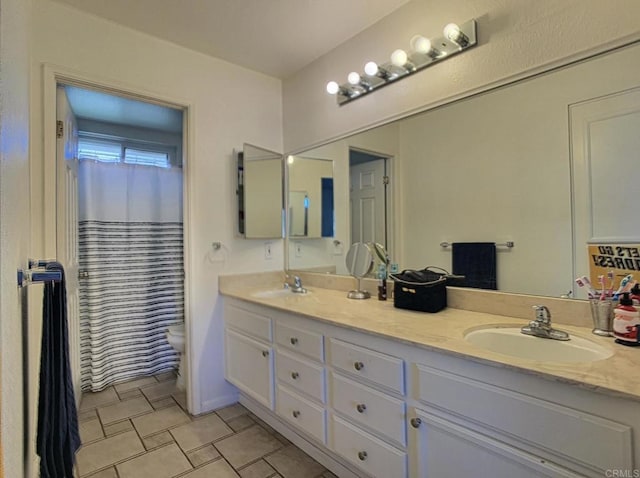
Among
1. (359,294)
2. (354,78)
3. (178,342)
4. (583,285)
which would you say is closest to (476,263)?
(583,285)

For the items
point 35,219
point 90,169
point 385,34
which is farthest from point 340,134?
point 90,169

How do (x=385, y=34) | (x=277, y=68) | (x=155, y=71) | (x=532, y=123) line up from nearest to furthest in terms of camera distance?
(x=532, y=123) → (x=385, y=34) → (x=155, y=71) → (x=277, y=68)

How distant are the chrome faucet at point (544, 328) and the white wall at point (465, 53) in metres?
0.98

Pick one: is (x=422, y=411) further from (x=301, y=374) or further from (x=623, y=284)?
(x=623, y=284)

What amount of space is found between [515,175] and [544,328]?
655mm

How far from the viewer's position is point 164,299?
3.02m

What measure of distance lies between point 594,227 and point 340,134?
147 centimetres

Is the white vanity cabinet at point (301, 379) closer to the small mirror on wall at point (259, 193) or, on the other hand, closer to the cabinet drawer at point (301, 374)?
the cabinet drawer at point (301, 374)

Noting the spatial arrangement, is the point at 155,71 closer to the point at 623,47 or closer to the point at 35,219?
the point at 35,219

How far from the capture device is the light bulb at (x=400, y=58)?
5.70 ft

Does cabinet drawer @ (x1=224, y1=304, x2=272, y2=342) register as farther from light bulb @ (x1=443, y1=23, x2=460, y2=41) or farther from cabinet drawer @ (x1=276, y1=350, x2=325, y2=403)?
light bulb @ (x1=443, y1=23, x2=460, y2=41)

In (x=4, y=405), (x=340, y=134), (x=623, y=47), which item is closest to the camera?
(x=4, y=405)

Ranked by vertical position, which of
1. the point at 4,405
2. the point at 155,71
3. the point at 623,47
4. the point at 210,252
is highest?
the point at 155,71

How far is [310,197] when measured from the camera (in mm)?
2588
